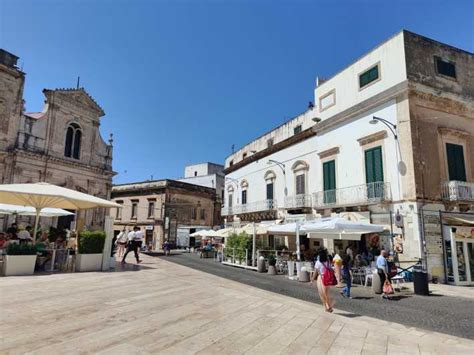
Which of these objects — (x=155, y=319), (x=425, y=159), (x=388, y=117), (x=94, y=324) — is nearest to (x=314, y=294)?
(x=155, y=319)

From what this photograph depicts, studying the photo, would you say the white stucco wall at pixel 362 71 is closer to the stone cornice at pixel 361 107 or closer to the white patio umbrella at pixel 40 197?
the stone cornice at pixel 361 107

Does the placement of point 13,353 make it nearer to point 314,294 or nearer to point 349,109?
point 314,294

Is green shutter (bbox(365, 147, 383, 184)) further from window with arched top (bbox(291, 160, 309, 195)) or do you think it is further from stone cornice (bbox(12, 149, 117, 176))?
stone cornice (bbox(12, 149, 117, 176))

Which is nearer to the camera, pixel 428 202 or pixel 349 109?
pixel 428 202

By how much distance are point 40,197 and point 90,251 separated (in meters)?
2.52

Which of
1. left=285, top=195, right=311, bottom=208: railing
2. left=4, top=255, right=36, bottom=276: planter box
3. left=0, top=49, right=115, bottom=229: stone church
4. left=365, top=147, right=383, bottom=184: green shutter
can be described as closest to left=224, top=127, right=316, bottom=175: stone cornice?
left=285, top=195, right=311, bottom=208: railing

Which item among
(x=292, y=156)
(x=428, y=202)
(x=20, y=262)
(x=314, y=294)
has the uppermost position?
(x=292, y=156)

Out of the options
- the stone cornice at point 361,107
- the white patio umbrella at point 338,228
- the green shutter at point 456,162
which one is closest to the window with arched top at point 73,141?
the stone cornice at point 361,107

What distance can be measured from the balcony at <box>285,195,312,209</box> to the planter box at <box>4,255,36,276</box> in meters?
13.6

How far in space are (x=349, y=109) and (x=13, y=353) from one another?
16.5 metres

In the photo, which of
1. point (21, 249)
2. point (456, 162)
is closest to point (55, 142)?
point (21, 249)

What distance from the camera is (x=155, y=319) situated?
554 centimetres

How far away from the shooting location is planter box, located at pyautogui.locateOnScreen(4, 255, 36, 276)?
9508 millimetres

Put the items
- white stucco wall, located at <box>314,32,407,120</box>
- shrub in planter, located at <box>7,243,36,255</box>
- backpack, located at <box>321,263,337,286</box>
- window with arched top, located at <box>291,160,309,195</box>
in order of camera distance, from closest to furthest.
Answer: backpack, located at <box>321,263,337,286</box>
shrub in planter, located at <box>7,243,36,255</box>
white stucco wall, located at <box>314,32,407,120</box>
window with arched top, located at <box>291,160,309,195</box>
